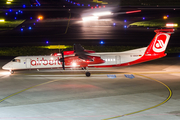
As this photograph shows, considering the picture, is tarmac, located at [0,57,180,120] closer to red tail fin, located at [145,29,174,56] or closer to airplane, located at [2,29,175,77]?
airplane, located at [2,29,175,77]

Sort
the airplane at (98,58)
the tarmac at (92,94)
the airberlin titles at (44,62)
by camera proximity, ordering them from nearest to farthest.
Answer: the tarmac at (92,94), the airplane at (98,58), the airberlin titles at (44,62)

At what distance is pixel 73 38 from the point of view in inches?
2269

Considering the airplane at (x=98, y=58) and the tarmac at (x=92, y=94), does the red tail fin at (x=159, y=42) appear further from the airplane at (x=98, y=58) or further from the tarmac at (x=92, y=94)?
the tarmac at (x=92, y=94)

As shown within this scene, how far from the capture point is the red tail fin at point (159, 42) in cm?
3247

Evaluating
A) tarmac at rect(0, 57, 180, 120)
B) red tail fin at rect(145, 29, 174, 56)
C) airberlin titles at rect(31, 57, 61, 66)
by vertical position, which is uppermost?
red tail fin at rect(145, 29, 174, 56)

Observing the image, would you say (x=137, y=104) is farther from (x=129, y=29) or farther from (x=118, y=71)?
(x=129, y=29)

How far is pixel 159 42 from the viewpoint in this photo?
32.7 m

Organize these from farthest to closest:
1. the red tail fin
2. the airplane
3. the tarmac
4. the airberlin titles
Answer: the airberlin titles, the red tail fin, the airplane, the tarmac

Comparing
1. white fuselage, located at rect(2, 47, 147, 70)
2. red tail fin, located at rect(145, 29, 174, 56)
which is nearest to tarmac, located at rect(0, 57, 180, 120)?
white fuselage, located at rect(2, 47, 147, 70)

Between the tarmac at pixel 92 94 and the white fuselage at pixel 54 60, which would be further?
the white fuselage at pixel 54 60

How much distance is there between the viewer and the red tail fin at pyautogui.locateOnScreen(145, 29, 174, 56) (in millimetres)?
32469

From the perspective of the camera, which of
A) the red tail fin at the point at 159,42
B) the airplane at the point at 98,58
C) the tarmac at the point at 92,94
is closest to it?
the tarmac at the point at 92,94

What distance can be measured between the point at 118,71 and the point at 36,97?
51.4ft

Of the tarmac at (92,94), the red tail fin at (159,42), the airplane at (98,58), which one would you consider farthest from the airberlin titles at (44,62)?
the red tail fin at (159,42)
